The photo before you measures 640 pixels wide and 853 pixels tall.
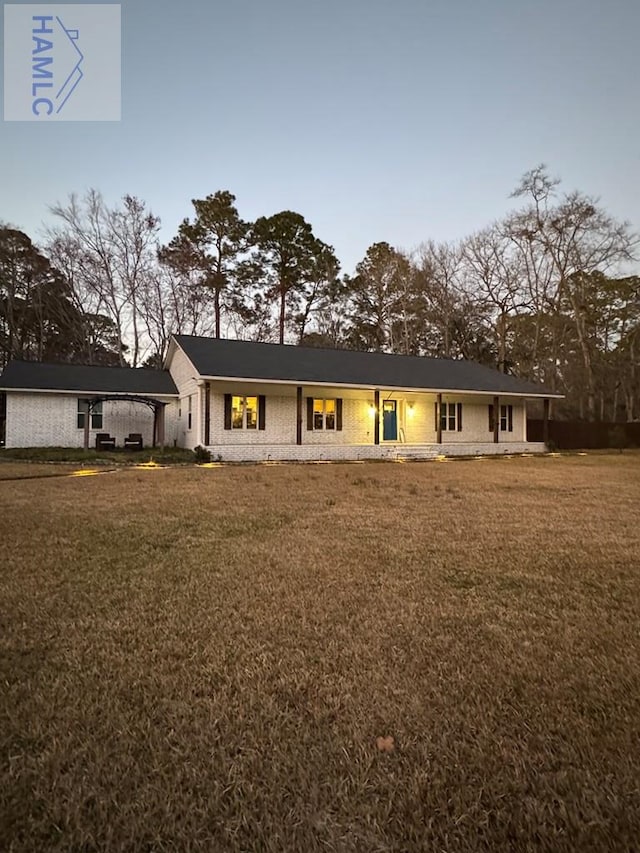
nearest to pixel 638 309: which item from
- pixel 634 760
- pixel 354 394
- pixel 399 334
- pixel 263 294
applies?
pixel 399 334

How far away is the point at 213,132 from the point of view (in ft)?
54.2

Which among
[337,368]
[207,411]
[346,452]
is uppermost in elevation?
[337,368]

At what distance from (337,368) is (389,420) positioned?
333 centimetres

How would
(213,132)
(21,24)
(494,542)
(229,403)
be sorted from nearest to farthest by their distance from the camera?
(494,542), (21,24), (213,132), (229,403)

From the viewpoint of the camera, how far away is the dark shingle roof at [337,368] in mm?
17828

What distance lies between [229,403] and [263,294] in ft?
54.0

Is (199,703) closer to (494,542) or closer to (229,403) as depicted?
(494,542)

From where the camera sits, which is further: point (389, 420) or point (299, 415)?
point (389, 420)

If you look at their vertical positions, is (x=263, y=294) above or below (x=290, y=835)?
above

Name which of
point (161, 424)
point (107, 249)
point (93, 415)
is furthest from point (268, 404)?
point (107, 249)

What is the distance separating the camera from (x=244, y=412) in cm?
1841

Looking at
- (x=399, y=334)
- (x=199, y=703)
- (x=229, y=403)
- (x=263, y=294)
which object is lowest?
(x=199, y=703)

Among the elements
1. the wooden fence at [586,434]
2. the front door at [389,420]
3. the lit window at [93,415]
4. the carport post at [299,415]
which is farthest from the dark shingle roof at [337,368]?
the lit window at [93,415]

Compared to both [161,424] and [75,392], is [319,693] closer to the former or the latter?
[161,424]
